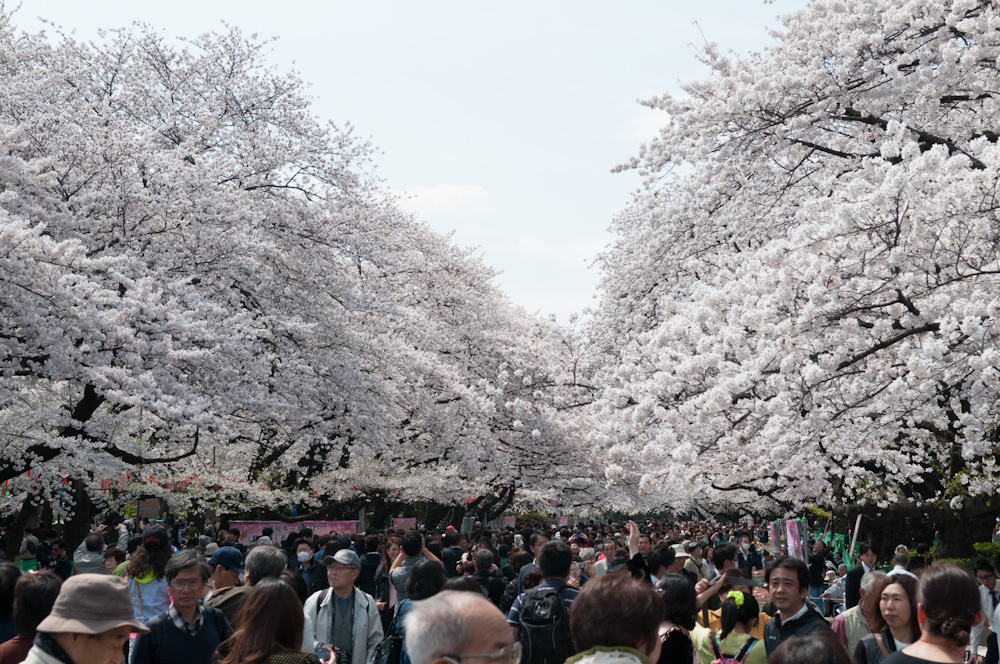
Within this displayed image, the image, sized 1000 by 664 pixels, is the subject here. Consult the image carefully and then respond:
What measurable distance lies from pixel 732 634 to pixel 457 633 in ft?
12.8

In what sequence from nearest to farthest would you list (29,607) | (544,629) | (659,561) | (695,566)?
(29,607) → (544,629) → (659,561) → (695,566)

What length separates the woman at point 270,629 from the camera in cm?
418

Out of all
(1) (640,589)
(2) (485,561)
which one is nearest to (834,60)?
(2) (485,561)

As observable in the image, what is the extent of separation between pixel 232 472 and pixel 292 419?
354 inches

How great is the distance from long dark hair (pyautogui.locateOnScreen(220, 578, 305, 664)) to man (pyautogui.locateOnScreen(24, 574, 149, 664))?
1.92 feet

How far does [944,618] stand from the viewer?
3943mm

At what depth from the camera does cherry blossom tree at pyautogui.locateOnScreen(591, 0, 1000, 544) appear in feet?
30.5

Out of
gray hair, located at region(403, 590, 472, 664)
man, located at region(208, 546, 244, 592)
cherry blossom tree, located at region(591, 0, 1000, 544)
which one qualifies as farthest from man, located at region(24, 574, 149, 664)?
cherry blossom tree, located at region(591, 0, 1000, 544)

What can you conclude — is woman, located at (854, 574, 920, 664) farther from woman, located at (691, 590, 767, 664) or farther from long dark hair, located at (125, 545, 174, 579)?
long dark hair, located at (125, 545, 174, 579)

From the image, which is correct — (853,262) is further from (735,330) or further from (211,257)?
(211,257)

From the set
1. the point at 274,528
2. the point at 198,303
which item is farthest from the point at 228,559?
the point at 274,528

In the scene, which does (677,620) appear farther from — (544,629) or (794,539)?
(794,539)

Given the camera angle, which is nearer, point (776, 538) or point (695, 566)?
point (695, 566)

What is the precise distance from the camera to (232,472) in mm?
27406
